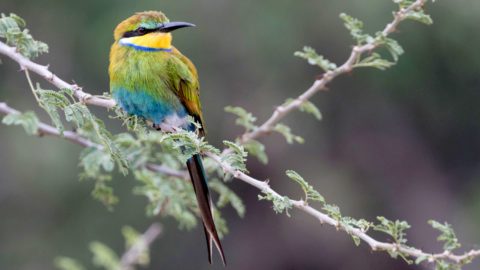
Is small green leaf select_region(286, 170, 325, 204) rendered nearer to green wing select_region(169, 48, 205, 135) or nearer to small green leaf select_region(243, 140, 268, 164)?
→ small green leaf select_region(243, 140, 268, 164)

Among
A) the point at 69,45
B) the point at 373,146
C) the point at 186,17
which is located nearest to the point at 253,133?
the point at 186,17

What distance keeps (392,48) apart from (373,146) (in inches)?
260

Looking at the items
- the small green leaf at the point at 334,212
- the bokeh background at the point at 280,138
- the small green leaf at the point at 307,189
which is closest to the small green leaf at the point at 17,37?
the small green leaf at the point at 307,189

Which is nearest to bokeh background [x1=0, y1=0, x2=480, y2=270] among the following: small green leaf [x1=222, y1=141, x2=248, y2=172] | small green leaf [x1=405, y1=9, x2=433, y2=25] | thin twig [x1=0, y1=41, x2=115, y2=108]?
small green leaf [x1=405, y1=9, x2=433, y2=25]

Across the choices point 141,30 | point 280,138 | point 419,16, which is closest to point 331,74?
point 419,16

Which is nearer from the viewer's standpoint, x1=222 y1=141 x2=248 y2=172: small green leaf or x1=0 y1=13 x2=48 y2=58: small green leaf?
x1=222 y1=141 x2=248 y2=172: small green leaf

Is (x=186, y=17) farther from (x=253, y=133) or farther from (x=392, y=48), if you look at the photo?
(x=392, y=48)

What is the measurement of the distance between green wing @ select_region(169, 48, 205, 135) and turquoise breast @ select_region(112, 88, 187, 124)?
4cm

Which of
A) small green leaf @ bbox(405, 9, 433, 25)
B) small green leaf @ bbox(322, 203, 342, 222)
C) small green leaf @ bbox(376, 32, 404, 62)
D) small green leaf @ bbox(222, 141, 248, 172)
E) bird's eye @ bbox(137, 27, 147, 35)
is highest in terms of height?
bird's eye @ bbox(137, 27, 147, 35)

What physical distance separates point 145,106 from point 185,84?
230 mm

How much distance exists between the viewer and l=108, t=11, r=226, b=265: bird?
3.04 m

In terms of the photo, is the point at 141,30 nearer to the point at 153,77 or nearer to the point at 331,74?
the point at 153,77

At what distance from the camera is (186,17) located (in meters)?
7.52

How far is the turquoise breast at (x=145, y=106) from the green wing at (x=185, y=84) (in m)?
0.04
